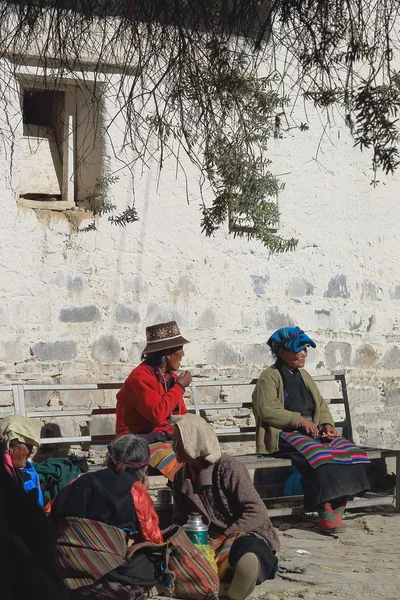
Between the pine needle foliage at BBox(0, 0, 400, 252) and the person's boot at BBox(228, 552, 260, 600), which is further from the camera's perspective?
the person's boot at BBox(228, 552, 260, 600)

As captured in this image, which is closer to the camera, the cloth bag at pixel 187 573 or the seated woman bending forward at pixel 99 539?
the seated woman bending forward at pixel 99 539

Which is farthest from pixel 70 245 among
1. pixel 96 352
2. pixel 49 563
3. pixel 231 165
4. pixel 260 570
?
pixel 49 563

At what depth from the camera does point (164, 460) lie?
620cm

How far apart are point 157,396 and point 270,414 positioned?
0.96 m

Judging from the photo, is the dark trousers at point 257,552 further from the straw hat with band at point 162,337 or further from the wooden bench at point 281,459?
the straw hat with band at point 162,337

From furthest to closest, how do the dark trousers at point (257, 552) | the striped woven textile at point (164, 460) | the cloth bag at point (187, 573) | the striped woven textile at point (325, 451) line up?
the striped woven textile at point (325, 451), the striped woven textile at point (164, 460), the dark trousers at point (257, 552), the cloth bag at point (187, 573)

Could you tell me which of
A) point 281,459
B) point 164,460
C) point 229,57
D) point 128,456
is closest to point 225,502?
point 128,456

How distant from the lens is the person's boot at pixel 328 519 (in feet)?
21.2

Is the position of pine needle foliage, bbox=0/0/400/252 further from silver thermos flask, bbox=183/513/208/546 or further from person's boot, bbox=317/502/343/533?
person's boot, bbox=317/502/343/533

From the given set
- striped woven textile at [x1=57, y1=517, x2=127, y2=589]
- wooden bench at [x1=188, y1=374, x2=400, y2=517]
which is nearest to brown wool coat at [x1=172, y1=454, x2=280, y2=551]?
striped woven textile at [x1=57, y1=517, x2=127, y2=589]

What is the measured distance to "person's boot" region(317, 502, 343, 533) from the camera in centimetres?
646

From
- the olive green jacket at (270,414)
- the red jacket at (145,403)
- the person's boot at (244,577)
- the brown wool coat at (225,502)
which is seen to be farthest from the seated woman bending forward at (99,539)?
the olive green jacket at (270,414)

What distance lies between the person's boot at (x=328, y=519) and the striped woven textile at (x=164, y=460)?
106 centimetres

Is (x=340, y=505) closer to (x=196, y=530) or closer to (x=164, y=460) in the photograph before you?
(x=164, y=460)
